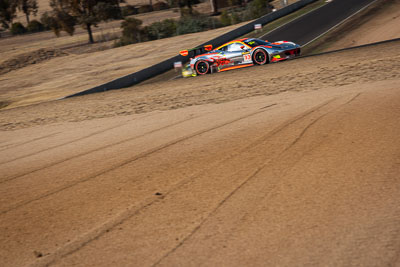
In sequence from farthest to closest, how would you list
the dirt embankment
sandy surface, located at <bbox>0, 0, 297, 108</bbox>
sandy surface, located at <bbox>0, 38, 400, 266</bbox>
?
sandy surface, located at <bbox>0, 0, 297, 108</bbox>, the dirt embankment, sandy surface, located at <bbox>0, 38, 400, 266</bbox>

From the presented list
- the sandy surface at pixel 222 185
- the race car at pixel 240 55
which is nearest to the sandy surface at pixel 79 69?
the race car at pixel 240 55

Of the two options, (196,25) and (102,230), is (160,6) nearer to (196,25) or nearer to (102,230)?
(196,25)

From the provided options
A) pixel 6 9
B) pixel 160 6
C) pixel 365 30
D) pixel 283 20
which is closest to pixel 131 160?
pixel 365 30

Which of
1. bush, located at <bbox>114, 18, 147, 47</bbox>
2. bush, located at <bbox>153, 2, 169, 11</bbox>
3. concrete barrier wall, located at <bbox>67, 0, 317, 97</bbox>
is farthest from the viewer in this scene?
bush, located at <bbox>153, 2, 169, 11</bbox>

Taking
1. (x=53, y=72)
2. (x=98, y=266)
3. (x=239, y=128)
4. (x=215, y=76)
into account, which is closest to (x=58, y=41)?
(x=53, y=72)

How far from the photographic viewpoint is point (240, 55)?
58.9 feet

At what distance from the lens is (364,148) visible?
6.59m

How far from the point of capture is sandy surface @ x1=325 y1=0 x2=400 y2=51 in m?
21.4

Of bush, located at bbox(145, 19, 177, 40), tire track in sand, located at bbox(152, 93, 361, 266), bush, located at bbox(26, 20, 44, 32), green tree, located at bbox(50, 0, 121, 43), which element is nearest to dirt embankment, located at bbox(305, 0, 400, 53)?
tire track in sand, located at bbox(152, 93, 361, 266)

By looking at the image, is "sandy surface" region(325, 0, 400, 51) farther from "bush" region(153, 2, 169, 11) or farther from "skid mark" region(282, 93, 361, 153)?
"bush" region(153, 2, 169, 11)

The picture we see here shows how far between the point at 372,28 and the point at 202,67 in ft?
35.6

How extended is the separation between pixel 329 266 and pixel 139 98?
39.0ft

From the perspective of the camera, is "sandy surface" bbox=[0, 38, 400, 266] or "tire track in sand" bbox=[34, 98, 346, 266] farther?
"tire track in sand" bbox=[34, 98, 346, 266]

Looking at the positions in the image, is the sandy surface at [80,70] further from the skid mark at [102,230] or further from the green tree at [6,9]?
the green tree at [6,9]
